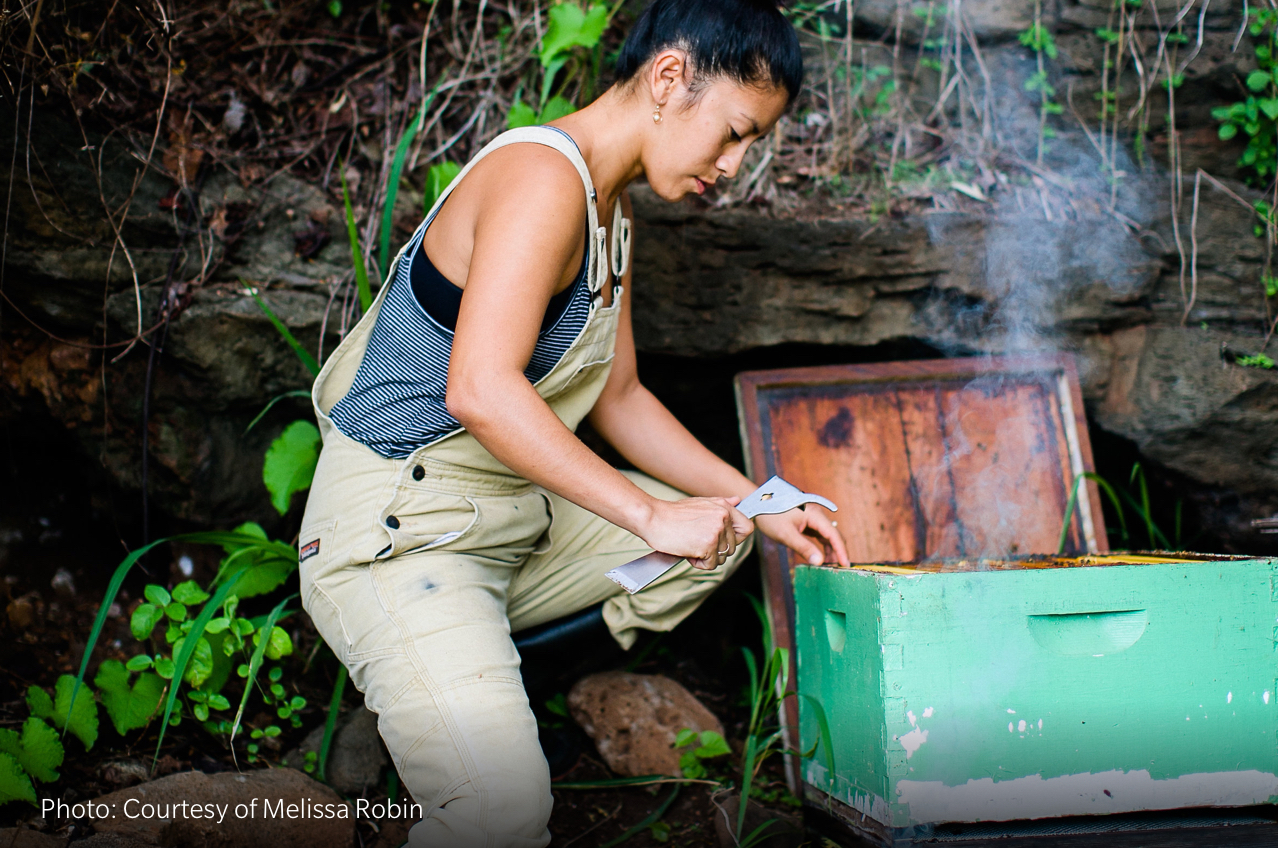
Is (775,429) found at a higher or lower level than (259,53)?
lower

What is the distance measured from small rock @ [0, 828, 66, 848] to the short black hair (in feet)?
6.56

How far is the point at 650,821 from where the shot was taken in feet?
6.75

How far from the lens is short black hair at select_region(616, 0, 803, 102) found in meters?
1.65

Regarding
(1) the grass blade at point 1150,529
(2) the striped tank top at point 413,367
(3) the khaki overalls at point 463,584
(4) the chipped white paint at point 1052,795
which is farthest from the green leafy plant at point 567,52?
(1) the grass blade at point 1150,529

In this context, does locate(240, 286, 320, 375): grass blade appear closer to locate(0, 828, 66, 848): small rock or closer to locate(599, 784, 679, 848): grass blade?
locate(0, 828, 66, 848): small rock

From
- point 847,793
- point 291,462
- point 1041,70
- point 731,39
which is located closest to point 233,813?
point 291,462

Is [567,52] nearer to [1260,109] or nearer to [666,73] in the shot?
[666,73]

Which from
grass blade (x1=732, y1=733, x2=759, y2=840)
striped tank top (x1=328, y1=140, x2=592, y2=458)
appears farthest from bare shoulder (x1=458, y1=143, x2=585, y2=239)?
grass blade (x1=732, y1=733, x2=759, y2=840)

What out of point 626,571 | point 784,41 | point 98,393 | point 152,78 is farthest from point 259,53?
point 626,571

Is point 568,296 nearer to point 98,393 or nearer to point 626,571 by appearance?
point 626,571

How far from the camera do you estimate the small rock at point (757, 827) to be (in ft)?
6.40

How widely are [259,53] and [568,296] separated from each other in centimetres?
190

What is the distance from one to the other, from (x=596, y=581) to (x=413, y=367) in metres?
0.76

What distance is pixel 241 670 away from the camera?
2133mm
